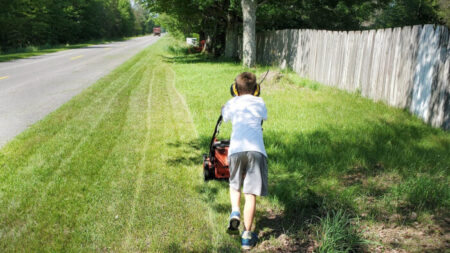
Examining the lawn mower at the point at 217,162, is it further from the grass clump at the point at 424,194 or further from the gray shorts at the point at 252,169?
the grass clump at the point at 424,194

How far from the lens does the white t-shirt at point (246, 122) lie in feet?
10.4

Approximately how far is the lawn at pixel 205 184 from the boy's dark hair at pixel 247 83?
1.35 meters

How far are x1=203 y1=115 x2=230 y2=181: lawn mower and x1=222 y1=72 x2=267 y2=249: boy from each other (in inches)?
23.7

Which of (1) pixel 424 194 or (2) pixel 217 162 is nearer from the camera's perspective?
(1) pixel 424 194

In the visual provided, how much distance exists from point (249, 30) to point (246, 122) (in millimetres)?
13171

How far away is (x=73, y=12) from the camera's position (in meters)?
53.1

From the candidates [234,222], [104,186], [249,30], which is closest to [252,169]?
[234,222]

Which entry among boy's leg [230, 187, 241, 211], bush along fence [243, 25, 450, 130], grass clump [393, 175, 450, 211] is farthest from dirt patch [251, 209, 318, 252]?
bush along fence [243, 25, 450, 130]

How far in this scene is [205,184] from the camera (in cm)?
438

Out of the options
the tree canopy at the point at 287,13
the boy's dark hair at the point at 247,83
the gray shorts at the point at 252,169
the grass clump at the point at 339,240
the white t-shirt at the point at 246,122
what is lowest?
the grass clump at the point at 339,240

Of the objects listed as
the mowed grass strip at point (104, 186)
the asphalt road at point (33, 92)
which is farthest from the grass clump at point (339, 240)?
the asphalt road at point (33, 92)

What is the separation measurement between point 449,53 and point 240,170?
5243mm

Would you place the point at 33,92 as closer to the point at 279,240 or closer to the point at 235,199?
the point at 235,199

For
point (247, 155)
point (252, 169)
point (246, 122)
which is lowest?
point (252, 169)
